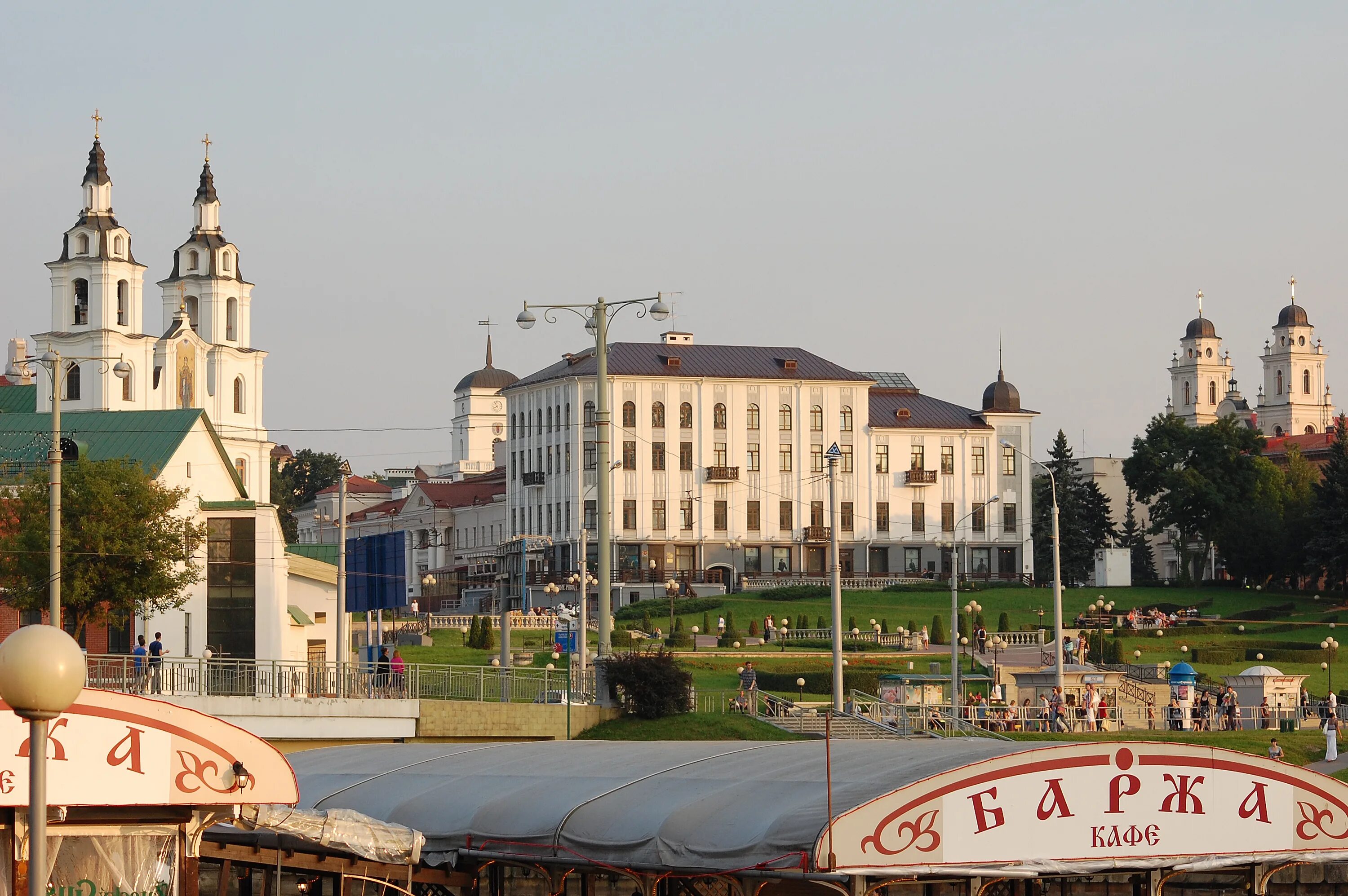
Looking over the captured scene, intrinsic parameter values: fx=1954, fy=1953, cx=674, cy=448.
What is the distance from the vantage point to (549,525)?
111m

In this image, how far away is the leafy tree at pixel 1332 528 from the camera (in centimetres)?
9931

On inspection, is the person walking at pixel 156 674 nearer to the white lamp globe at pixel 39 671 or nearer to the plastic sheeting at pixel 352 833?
the plastic sheeting at pixel 352 833

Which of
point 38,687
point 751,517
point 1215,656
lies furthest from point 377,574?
point 751,517

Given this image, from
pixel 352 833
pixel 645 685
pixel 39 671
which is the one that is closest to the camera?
pixel 39 671

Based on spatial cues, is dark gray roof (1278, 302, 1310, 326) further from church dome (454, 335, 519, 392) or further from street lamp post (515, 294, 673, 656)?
street lamp post (515, 294, 673, 656)

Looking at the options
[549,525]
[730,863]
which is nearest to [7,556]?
[730,863]

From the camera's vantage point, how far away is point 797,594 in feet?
305

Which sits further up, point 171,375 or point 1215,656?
point 171,375

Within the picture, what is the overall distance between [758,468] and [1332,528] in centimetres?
3084

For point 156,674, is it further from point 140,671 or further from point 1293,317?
point 1293,317

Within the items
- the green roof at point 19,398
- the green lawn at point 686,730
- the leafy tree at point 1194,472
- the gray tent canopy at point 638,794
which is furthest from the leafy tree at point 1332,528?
the gray tent canopy at point 638,794

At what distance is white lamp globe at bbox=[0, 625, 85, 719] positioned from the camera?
1083cm

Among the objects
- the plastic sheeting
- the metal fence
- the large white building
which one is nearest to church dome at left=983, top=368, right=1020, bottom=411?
the large white building

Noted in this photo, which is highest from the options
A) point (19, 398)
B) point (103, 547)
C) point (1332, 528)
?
point (19, 398)
